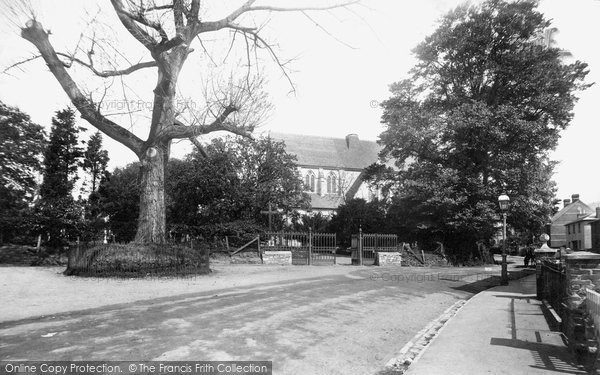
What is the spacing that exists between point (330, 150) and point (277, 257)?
142ft

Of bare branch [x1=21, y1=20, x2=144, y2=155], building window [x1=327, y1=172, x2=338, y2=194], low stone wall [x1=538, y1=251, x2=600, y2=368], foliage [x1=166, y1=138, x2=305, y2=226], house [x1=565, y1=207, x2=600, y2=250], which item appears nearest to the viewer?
low stone wall [x1=538, y1=251, x2=600, y2=368]

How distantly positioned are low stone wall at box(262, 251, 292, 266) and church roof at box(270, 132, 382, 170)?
36.7 meters

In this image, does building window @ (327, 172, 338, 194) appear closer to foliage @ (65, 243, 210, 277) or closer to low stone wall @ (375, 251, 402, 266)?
low stone wall @ (375, 251, 402, 266)

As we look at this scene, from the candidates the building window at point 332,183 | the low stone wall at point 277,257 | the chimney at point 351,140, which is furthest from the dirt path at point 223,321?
the chimney at point 351,140

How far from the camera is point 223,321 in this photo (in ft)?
24.1

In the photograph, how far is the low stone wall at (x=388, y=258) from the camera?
22641mm

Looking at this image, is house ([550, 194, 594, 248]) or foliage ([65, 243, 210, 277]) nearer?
foliage ([65, 243, 210, 277])

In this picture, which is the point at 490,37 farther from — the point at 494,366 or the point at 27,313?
the point at 27,313

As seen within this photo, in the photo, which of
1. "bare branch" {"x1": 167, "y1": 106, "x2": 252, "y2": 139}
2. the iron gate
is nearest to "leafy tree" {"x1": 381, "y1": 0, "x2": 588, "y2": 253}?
the iron gate

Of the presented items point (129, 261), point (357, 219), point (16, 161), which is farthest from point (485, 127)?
point (16, 161)

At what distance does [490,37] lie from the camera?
85.6ft

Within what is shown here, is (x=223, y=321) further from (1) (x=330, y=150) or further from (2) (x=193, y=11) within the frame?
(1) (x=330, y=150)

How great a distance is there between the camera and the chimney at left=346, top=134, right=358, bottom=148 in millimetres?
65375

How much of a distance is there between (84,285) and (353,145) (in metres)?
56.7
